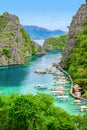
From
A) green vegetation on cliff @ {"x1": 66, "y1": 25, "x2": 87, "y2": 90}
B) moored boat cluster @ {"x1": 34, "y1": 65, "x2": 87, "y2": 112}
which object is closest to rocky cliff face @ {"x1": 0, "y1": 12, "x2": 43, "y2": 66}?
green vegetation on cliff @ {"x1": 66, "y1": 25, "x2": 87, "y2": 90}

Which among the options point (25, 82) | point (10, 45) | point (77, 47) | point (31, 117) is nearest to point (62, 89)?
point (25, 82)

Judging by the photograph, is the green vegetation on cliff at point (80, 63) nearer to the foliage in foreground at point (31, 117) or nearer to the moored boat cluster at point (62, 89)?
the moored boat cluster at point (62, 89)

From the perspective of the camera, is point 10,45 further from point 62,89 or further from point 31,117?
point 31,117

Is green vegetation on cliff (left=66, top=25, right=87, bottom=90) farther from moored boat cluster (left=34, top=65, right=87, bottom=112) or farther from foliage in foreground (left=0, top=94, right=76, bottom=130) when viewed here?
foliage in foreground (left=0, top=94, right=76, bottom=130)

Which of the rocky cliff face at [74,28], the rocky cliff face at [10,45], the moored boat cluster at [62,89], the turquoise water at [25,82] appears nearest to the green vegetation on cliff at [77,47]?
the rocky cliff face at [74,28]

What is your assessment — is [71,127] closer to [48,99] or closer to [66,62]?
[48,99]

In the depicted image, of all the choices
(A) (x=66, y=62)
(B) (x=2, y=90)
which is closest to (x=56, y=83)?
(B) (x=2, y=90)
